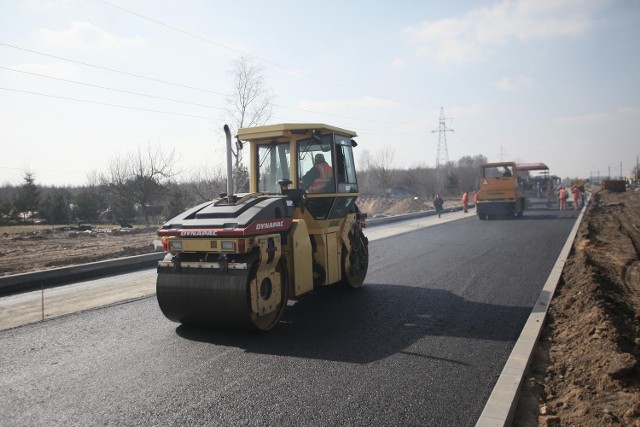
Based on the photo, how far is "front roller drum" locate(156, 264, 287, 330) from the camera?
17.0ft

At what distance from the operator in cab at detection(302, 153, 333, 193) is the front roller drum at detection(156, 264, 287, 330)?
71.6 inches

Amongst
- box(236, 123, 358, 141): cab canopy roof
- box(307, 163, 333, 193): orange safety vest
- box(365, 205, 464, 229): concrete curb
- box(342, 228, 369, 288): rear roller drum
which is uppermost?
box(236, 123, 358, 141): cab canopy roof

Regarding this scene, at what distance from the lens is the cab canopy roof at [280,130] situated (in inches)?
268

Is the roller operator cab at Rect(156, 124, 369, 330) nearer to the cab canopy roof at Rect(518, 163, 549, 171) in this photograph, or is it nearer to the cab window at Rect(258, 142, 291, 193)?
the cab window at Rect(258, 142, 291, 193)

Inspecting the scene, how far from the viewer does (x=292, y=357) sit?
4809mm

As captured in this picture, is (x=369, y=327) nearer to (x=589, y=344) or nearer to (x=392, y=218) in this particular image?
(x=589, y=344)

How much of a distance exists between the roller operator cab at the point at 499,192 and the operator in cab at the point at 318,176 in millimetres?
18109

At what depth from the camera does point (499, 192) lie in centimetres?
2345

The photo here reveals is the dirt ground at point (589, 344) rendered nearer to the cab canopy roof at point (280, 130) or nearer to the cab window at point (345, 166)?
the cab window at point (345, 166)

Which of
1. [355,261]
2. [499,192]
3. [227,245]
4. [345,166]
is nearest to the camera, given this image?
[227,245]

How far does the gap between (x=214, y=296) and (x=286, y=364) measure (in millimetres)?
1184

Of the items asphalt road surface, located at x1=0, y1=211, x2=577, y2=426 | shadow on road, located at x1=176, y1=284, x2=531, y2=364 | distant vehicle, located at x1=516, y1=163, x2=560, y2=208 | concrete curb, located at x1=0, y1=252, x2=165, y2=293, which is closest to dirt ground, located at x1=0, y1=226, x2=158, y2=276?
concrete curb, located at x1=0, y1=252, x2=165, y2=293

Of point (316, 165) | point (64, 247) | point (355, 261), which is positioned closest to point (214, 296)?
point (316, 165)

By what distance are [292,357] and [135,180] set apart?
2289 centimetres
